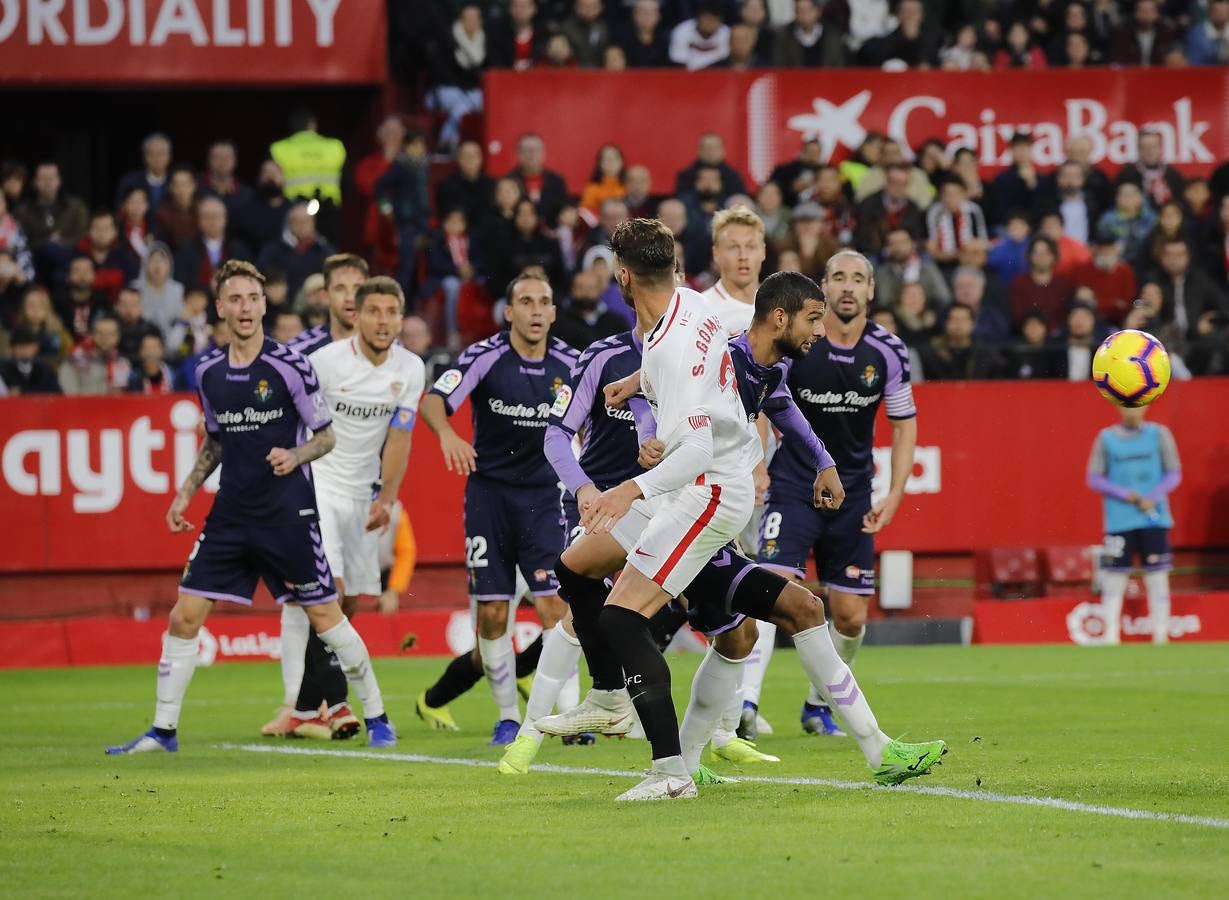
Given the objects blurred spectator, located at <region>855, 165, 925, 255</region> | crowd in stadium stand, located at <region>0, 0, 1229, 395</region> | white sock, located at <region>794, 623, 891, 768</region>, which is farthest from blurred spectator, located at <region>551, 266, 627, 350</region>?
white sock, located at <region>794, 623, 891, 768</region>

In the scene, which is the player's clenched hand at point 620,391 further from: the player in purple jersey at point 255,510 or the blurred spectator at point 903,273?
the blurred spectator at point 903,273

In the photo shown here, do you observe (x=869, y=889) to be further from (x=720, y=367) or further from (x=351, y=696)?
(x=351, y=696)

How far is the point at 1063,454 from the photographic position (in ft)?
65.8

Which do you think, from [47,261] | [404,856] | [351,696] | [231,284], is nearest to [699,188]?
[47,261]

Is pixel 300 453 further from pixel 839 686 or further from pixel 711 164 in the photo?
pixel 711 164

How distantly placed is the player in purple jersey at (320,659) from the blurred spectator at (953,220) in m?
9.36

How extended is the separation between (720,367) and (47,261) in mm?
14069

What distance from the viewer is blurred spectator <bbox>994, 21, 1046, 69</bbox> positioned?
24.0m

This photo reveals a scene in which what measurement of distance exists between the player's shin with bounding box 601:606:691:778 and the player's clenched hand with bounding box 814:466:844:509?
1.58 m

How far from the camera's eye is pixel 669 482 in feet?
25.7

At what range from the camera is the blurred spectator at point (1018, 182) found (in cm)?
2200

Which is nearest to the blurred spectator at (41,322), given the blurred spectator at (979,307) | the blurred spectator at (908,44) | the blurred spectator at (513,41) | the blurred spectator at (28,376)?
the blurred spectator at (28,376)

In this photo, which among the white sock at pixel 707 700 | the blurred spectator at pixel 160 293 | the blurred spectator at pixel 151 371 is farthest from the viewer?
the blurred spectator at pixel 160 293

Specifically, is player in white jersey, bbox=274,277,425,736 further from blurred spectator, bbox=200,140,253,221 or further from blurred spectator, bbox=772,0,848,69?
blurred spectator, bbox=772,0,848,69
